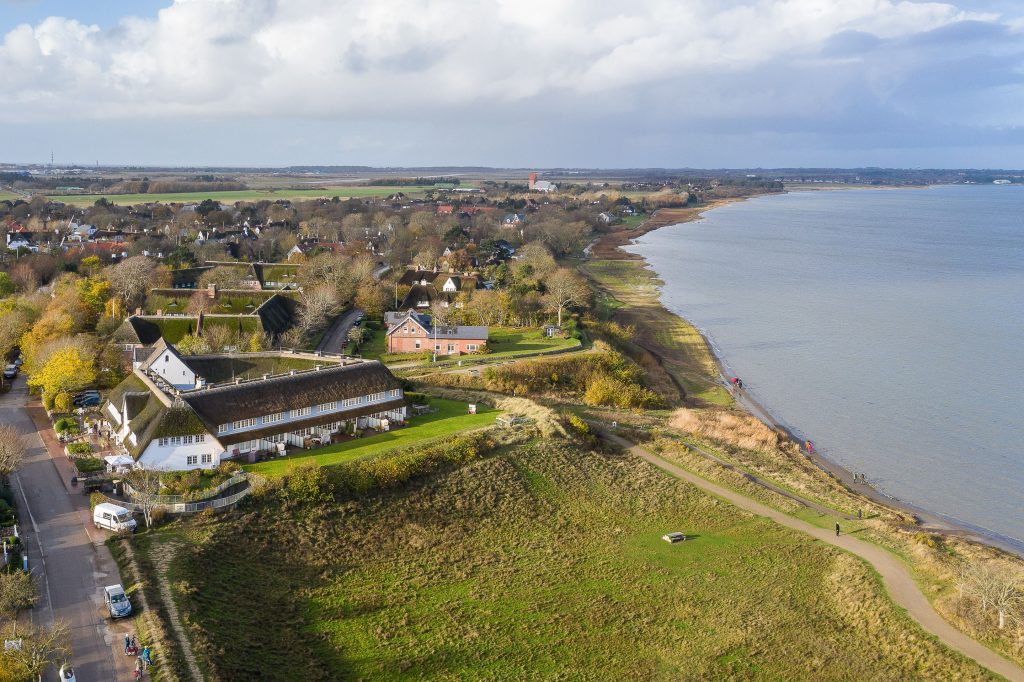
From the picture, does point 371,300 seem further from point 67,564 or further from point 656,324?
point 67,564

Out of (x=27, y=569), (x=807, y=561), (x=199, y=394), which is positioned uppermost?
(x=199, y=394)

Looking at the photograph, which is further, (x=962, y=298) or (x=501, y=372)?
(x=962, y=298)

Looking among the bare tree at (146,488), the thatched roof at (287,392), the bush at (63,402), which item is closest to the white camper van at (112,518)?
the bare tree at (146,488)

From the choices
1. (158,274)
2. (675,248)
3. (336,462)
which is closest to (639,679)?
(336,462)

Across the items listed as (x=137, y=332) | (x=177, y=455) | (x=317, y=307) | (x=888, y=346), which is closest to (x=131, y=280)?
(x=137, y=332)

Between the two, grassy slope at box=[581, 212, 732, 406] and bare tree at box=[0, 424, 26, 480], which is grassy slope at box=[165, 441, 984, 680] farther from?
grassy slope at box=[581, 212, 732, 406]

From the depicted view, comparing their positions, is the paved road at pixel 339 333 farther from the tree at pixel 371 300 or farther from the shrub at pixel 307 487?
the shrub at pixel 307 487

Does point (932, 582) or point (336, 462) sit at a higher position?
point (336, 462)

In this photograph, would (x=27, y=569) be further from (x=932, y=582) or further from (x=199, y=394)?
(x=932, y=582)
